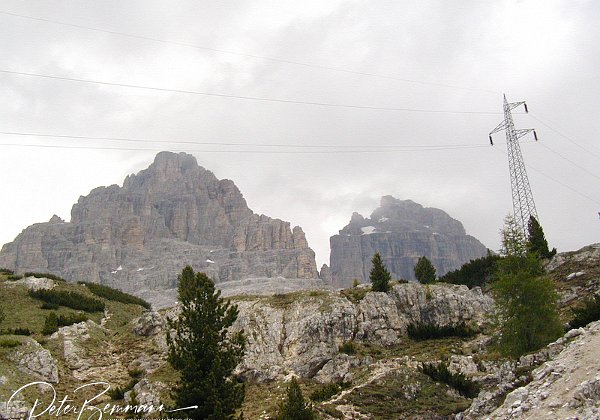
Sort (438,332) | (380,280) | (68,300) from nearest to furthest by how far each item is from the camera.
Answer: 1. (438,332)
2. (380,280)
3. (68,300)

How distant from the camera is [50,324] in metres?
35.2

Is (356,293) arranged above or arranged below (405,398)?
above

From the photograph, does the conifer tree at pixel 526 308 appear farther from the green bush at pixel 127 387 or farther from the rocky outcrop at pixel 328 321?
the green bush at pixel 127 387

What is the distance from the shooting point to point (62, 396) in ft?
85.0

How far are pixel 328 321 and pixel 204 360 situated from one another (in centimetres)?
1919

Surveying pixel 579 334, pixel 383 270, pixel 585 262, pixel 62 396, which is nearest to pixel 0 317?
pixel 62 396

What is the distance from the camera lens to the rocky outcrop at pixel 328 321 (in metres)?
33.3

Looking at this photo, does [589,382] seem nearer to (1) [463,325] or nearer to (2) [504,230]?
(2) [504,230]

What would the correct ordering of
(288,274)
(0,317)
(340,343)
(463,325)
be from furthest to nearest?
(288,274) < (463,325) < (340,343) < (0,317)

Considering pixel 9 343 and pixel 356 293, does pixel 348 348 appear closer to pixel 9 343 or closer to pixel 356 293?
pixel 356 293

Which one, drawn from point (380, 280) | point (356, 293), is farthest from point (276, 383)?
point (380, 280)

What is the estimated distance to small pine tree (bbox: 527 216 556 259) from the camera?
50.0 metres

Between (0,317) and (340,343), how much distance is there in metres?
26.9

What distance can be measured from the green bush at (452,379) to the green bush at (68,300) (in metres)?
32.5
